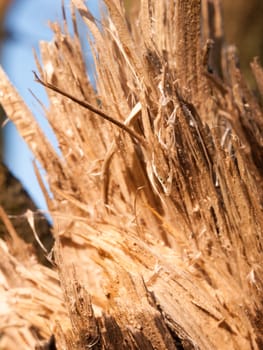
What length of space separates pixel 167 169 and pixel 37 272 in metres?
0.38

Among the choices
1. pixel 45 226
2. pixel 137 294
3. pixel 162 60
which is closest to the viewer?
pixel 137 294

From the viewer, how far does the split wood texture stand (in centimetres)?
107

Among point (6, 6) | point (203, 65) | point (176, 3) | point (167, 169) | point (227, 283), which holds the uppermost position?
point (6, 6)

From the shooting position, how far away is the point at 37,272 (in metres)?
1.31

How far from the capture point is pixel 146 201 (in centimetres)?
122

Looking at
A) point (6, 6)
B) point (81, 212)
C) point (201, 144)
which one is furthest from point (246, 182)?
point (6, 6)

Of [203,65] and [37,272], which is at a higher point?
[203,65]

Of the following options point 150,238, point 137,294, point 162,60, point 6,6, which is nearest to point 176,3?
point 162,60

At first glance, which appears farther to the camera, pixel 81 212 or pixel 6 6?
pixel 6 6

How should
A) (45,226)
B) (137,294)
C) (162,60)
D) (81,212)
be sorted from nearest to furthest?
(137,294) < (162,60) < (81,212) < (45,226)

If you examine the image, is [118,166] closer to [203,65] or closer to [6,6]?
[203,65]

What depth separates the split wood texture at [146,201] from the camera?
1.07 meters

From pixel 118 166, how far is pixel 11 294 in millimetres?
334

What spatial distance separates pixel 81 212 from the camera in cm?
131
